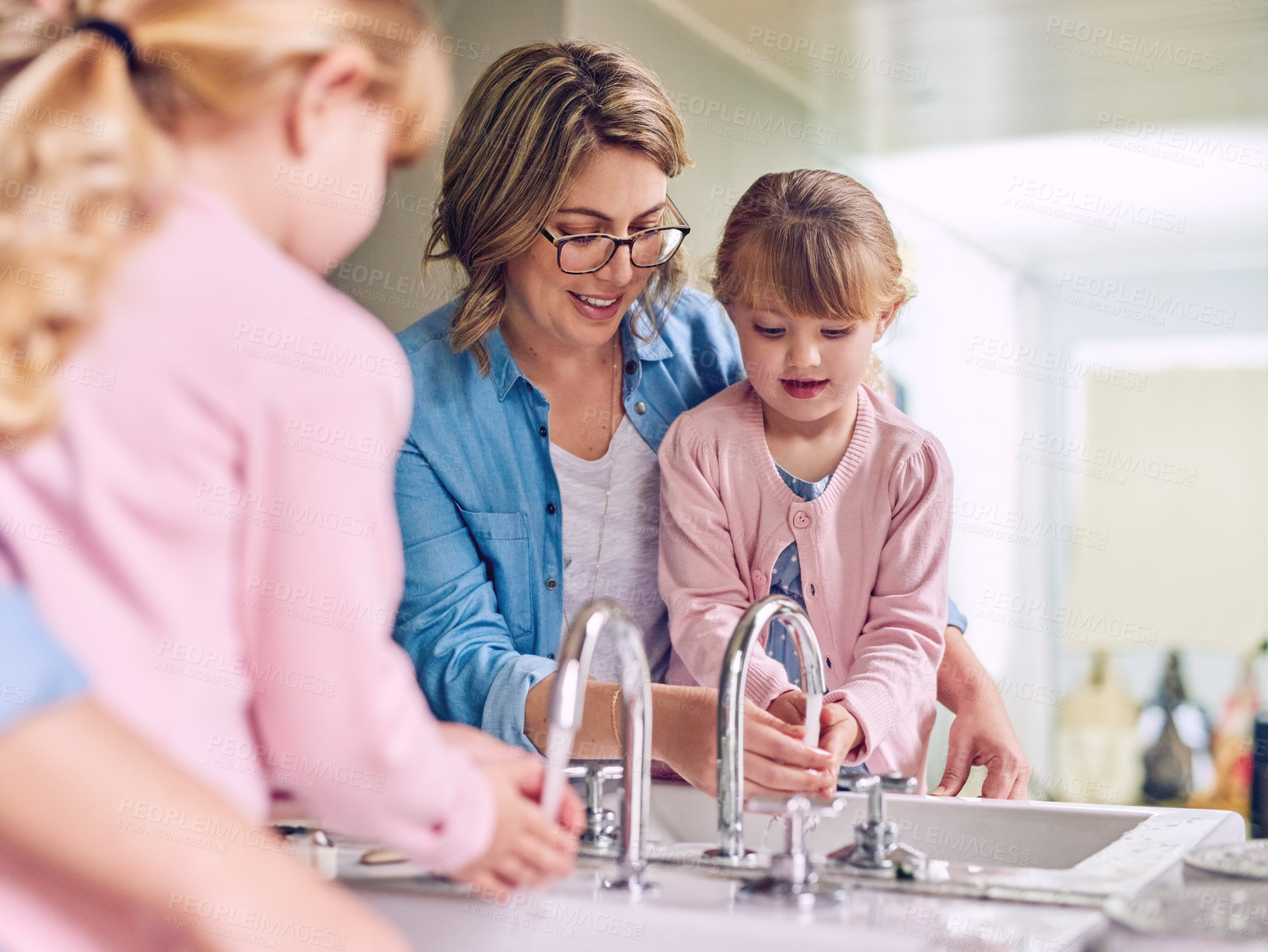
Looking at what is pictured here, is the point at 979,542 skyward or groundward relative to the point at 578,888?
skyward

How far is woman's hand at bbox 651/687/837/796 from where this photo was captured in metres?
1.08

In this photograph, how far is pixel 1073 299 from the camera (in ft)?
17.8

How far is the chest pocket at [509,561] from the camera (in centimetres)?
137

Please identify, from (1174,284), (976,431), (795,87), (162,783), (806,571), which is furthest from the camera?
(1174,284)

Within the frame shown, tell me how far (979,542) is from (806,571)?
3.94 meters

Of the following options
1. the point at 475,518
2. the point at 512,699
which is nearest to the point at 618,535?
the point at 475,518

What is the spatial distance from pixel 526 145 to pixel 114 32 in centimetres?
74

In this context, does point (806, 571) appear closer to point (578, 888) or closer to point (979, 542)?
point (578, 888)

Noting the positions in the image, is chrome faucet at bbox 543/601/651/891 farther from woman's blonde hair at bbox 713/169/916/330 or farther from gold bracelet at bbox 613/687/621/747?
woman's blonde hair at bbox 713/169/916/330

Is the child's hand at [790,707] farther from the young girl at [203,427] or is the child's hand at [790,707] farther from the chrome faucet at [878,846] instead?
the young girl at [203,427]

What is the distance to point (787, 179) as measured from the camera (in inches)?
56.4

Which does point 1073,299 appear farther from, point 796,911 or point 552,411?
point 796,911

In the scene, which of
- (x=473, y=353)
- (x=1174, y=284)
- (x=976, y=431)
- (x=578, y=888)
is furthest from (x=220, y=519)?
(x=1174, y=284)

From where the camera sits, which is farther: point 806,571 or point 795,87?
point 795,87
